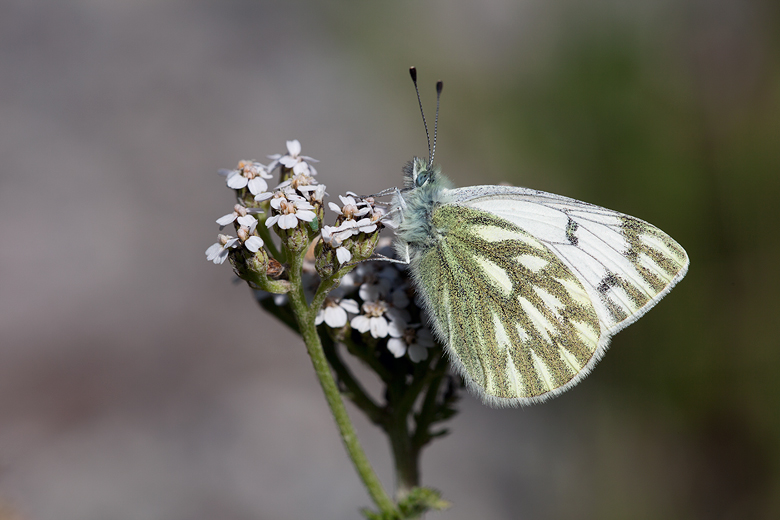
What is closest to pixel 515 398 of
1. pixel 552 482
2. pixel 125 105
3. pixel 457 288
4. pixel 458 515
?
pixel 457 288

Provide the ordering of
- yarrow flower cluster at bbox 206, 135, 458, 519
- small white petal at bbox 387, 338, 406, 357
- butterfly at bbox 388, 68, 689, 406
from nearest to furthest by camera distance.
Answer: yarrow flower cluster at bbox 206, 135, 458, 519 → small white petal at bbox 387, 338, 406, 357 → butterfly at bbox 388, 68, 689, 406

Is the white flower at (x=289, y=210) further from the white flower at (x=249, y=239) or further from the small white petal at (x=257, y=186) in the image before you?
the small white petal at (x=257, y=186)

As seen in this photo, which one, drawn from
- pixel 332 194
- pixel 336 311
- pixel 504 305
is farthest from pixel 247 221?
pixel 332 194

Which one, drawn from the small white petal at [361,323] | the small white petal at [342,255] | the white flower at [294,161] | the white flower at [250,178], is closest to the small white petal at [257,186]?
the white flower at [250,178]

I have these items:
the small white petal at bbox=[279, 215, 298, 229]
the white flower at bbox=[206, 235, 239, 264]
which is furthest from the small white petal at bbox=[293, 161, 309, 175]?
the white flower at bbox=[206, 235, 239, 264]

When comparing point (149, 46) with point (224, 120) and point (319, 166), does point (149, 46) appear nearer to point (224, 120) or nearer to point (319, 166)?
point (224, 120)

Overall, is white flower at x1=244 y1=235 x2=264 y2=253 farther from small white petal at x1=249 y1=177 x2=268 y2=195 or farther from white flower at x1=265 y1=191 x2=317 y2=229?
small white petal at x1=249 y1=177 x2=268 y2=195
